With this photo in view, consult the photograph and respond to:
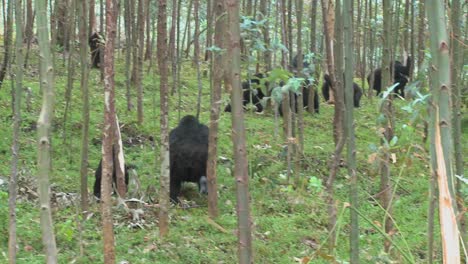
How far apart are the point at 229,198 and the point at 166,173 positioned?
2025 mm

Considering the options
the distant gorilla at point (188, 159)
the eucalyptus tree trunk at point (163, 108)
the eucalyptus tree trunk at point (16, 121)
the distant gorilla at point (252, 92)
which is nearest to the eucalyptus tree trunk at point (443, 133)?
the eucalyptus tree trunk at point (16, 121)

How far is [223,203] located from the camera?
8.02 metres

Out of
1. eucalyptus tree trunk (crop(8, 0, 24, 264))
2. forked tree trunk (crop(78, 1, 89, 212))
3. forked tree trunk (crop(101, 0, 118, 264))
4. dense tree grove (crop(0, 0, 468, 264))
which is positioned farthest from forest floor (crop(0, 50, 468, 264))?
eucalyptus tree trunk (crop(8, 0, 24, 264))

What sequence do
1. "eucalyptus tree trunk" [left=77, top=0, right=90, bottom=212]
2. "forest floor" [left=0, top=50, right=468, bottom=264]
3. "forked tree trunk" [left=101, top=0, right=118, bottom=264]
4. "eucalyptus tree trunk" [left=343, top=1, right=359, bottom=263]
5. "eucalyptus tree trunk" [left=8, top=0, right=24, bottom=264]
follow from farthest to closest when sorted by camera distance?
1. "eucalyptus tree trunk" [left=77, top=0, right=90, bottom=212]
2. "forest floor" [left=0, top=50, right=468, bottom=264]
3. "forked tree trunk" [left=101, top=0, right=118, bottom=264]
4. "eucalyptus tree trunk" [left=8, top=0, right=24, bottom=264]
5. "eucalyptus tree trunk" [left=343, top=1, right=359, bottom=263]

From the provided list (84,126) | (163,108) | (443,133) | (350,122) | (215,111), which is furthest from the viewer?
(215,111)

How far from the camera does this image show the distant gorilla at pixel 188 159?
8.19 metres

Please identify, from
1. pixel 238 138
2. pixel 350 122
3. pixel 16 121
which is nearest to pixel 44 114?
pixel 238 138

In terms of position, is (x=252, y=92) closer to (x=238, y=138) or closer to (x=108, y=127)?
(x=108, y=127)

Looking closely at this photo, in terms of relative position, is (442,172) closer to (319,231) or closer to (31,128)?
(319,231)

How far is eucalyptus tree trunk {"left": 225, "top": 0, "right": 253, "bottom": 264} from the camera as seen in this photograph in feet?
10.0

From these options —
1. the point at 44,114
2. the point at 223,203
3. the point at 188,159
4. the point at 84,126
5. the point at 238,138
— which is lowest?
the point at 223,203

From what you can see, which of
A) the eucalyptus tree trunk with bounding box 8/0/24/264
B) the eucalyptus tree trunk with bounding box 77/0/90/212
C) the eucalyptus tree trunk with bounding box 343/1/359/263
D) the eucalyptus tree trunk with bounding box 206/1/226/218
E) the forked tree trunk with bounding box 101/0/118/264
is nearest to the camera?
the eucalyptus tree trunk with bounding box 343/1/359/263

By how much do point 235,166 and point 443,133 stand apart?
1.34 metres

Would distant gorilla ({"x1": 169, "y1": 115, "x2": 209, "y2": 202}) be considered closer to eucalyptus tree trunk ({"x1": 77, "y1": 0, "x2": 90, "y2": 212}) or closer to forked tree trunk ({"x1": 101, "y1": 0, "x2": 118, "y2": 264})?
eucalyptus tree trunk ({"x1": 77, "y1": 0, "x2": 90, "y2": 212})
